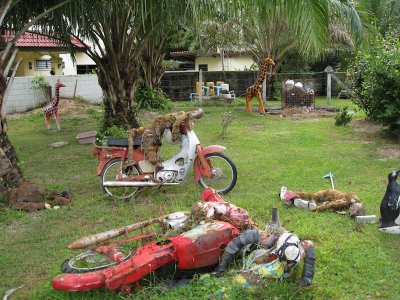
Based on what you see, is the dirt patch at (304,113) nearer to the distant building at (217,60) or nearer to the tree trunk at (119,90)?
the tree trunk at (119,90)

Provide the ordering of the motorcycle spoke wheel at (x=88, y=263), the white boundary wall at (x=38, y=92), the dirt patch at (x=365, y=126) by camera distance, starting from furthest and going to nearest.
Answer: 1. the white boundary wall at (x=38, y=92)
2. the dirt patch at (x=365, y=126)
3. the motorcycle spoke wheel at (x=88, y=263)

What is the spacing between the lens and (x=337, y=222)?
4773 millimetres

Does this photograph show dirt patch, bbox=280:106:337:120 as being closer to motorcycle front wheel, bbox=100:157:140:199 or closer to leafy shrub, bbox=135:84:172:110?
leafy shrub, bbox=135:84:172:110

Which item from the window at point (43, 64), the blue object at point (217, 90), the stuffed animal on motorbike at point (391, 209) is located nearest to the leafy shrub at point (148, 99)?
the blue object at point (217, 90)

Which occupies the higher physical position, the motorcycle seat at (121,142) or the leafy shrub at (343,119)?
the motorcycle seat at (121,142)

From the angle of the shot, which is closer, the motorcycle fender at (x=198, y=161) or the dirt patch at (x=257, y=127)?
the motorcycle fender at (x=198, y=161)

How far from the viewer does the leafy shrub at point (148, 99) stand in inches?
603

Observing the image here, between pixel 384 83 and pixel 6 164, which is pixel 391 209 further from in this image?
pixel 384 83

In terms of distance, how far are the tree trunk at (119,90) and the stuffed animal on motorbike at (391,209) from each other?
685 centimetres

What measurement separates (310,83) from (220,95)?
14.2ft

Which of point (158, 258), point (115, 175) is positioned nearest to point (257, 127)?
point (115, 175)

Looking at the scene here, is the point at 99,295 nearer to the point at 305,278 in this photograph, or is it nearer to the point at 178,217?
the point at 178,217

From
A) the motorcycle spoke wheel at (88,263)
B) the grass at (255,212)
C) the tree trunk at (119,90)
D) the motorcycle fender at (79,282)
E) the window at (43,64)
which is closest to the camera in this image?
the motorcycle fender at (79,282)

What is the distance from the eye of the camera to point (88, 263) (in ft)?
11.6
